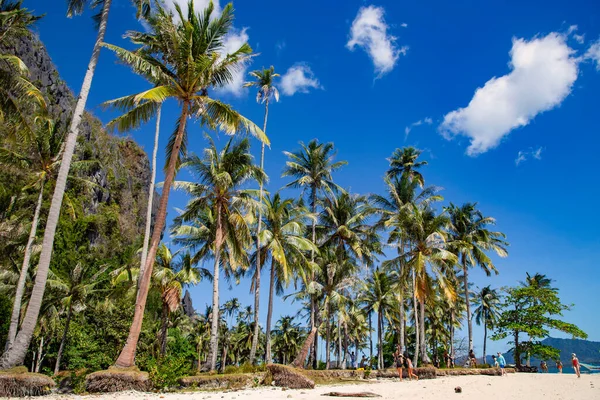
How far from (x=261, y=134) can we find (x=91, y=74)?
19.1 ft

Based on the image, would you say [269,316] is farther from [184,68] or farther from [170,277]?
[184,68]

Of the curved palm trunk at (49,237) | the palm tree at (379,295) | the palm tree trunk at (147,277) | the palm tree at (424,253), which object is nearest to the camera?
the curved palm trunk at (49,237)

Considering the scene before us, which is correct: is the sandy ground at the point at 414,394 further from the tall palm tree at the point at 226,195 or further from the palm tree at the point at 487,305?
the palm tree at the point at 487,305

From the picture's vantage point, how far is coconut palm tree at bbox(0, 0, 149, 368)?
1053 centimetres

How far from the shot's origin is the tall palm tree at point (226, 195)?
65.5 feet

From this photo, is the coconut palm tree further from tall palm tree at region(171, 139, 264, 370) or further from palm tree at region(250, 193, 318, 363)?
palm tree at region(250, 193, 318, 363)

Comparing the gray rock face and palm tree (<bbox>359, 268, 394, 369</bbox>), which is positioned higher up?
the gray rock face

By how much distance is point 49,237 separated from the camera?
11578 mm

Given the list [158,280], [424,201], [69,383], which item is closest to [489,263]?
[424,201]

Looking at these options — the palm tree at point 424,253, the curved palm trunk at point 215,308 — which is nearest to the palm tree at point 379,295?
the palm tree at point 424,253

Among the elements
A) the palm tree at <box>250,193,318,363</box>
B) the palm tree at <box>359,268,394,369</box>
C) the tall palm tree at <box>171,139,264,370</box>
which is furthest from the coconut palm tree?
the palm tree at <box>359,268,394,369</box>

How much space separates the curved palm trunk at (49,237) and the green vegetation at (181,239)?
4 centimetres

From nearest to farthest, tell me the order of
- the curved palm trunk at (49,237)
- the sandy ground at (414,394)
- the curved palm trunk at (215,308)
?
the sandy ground at (414,394)
the curved palm trunk at (49,237)
the curved palm trunk at (215,308)

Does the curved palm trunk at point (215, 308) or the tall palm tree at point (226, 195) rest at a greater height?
the tall palm tree at point (226, 195)
